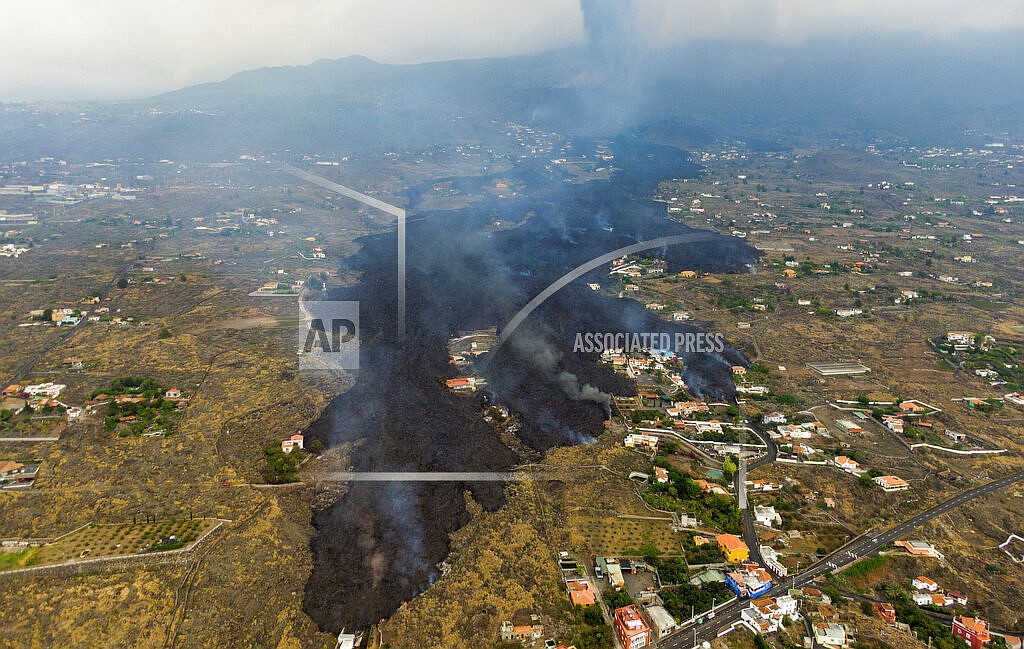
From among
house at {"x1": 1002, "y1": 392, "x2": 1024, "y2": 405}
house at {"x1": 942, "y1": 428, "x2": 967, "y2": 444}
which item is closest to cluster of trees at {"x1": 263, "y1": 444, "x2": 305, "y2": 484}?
house at {"x1": 942, "y1": 428, "x2": 967, "y2": 444}

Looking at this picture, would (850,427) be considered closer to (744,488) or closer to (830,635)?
(744,488)

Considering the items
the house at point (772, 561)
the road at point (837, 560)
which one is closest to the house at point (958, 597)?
the road at point (837, 560)

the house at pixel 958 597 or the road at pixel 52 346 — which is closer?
the house at pixel 958 597

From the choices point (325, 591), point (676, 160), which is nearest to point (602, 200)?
point (676, 160)

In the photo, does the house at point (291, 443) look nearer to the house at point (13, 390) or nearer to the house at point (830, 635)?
the house at point (13, 390)

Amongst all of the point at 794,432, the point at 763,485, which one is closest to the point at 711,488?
the point at 763,485
